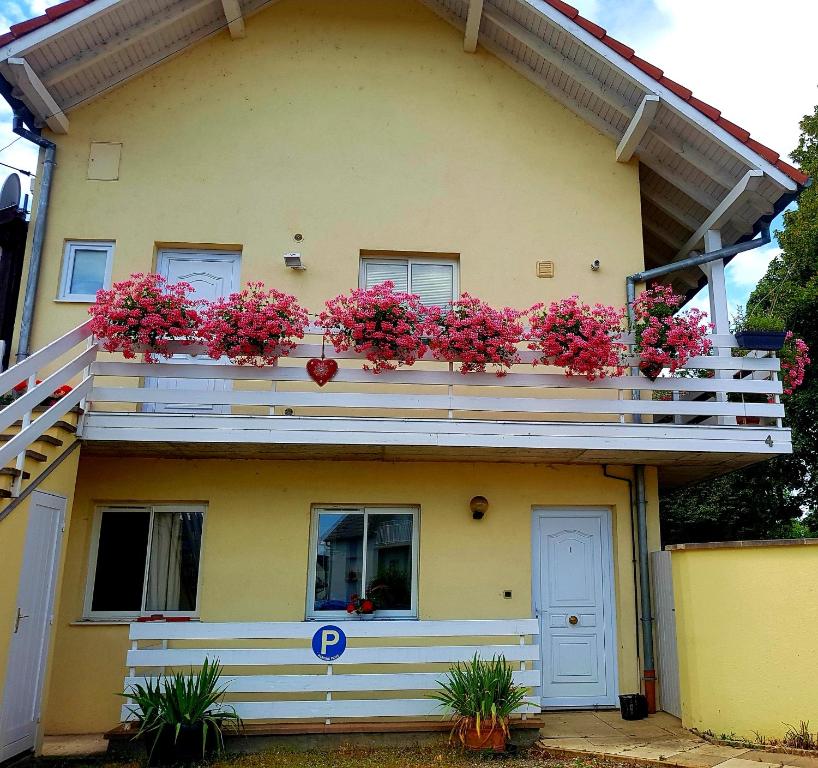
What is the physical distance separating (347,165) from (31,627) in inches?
252

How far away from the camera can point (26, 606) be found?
682 centimetres

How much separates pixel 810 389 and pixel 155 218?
37.8 ft

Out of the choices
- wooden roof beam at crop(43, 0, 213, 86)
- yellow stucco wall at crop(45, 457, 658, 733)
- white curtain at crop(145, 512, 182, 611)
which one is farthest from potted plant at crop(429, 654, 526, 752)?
wooden roof beam at crop(43, 0, 213, 86)

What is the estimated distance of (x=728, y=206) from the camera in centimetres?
922

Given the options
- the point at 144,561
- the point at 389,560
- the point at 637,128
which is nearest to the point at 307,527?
the point at 389,560

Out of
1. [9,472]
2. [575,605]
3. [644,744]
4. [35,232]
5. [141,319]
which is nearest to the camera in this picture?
[9,472]

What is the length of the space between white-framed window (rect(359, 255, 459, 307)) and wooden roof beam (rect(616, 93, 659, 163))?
8.53 ft

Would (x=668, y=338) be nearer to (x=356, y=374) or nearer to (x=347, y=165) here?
(x=356, y=374)

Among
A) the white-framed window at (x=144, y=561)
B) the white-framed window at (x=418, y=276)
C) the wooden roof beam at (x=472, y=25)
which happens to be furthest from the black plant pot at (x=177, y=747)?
the wooden roof beam at (x=472, y=25)

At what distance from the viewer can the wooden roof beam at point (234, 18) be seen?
31.3ft

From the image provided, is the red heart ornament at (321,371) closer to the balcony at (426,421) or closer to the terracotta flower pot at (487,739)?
the balcony at (426,421)

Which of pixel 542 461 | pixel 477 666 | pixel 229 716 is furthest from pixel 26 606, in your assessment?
pixel 542 461

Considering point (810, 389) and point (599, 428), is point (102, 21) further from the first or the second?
point (810, 389)

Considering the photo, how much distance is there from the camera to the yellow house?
782cm
